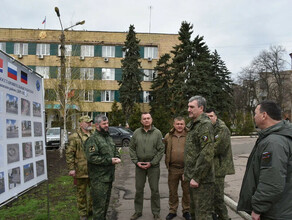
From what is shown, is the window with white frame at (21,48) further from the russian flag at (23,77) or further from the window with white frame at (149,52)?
the russian flag at (23,77)

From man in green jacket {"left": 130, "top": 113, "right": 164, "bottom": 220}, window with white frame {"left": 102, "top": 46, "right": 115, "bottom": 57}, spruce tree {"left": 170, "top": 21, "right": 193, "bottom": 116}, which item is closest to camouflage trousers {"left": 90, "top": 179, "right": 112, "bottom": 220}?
man in green jacket {"left": 130, "top": 113, "right": 164, "bottom": 220}

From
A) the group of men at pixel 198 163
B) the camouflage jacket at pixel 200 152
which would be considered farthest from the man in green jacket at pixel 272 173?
the camouflage jacket at pixel 200 152

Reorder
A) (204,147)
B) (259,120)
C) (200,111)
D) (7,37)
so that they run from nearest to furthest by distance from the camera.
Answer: (259,120) < (204,147) < (200,111) < (7,37)

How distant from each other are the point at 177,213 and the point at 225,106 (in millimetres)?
30468

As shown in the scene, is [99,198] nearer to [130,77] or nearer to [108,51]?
[130,77]

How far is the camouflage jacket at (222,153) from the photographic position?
4.50m

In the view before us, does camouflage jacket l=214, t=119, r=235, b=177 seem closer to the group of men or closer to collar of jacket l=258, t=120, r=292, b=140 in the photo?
the group of men

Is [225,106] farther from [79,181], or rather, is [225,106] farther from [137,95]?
[79,181]

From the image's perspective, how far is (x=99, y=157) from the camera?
4328 millimetres

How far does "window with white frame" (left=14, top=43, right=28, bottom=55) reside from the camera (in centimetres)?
3838

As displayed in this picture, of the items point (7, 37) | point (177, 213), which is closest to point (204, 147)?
point (177, 213)

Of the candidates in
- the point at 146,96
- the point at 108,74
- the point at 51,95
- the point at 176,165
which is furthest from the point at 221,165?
the point at 108,74

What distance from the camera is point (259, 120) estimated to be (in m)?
2.76

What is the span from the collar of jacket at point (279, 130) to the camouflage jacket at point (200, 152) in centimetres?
102
